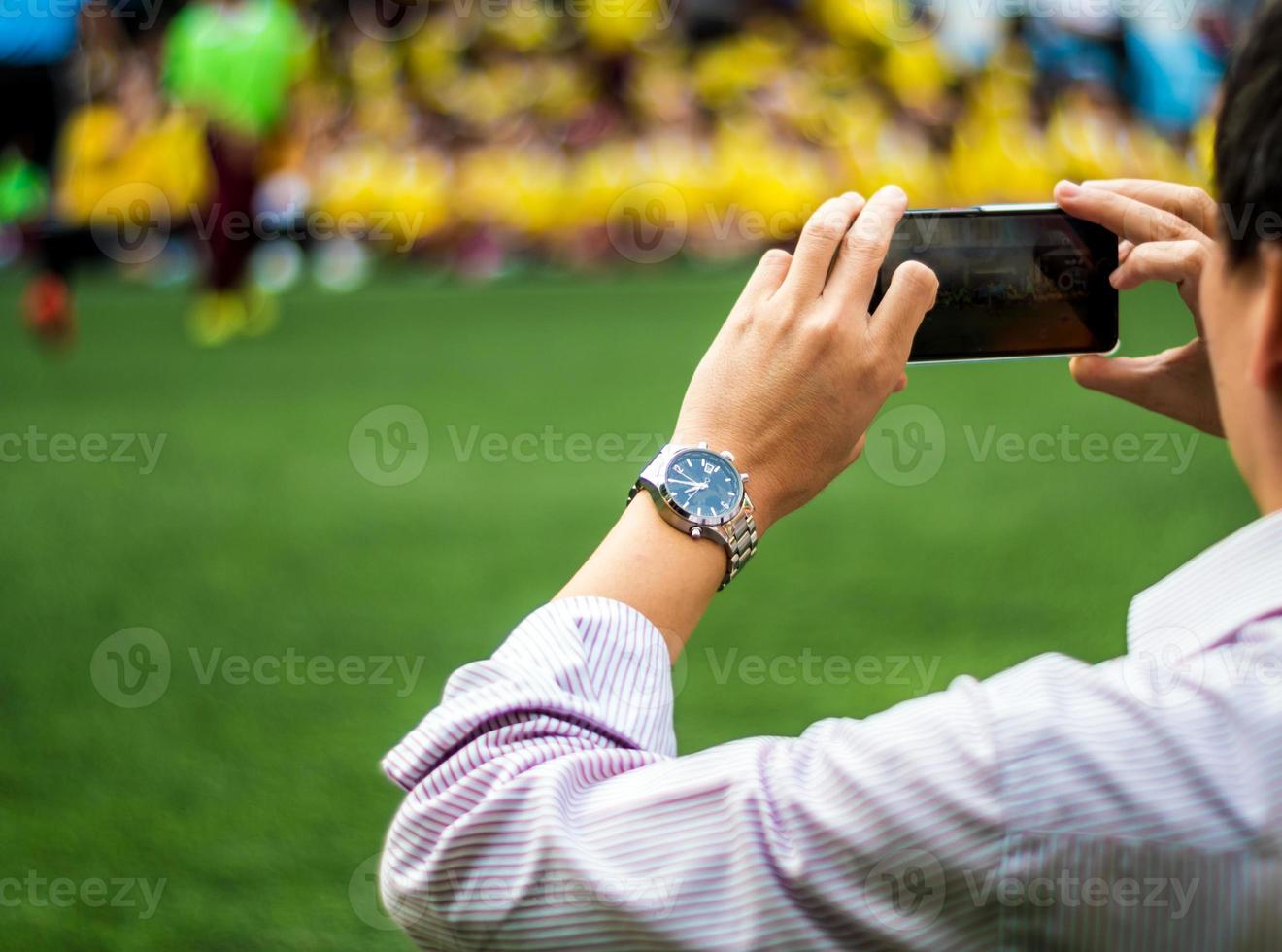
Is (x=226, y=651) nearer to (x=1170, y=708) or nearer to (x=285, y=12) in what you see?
(x=1170, y=708)

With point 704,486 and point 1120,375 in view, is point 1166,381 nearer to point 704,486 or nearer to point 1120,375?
point 1120,375

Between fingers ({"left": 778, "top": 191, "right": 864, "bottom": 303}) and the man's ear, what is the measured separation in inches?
9.5

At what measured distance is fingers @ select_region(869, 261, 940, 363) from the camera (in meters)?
0.80

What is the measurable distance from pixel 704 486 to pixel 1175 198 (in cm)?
45

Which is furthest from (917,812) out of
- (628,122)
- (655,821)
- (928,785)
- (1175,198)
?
(628,122)

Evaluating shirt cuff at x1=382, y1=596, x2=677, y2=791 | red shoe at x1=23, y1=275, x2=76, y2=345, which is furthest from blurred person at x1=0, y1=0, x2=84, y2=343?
shirt cuff at x1=382, y1=596, x2=677, y2=791

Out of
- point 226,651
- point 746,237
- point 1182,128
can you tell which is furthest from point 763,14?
point 226,651

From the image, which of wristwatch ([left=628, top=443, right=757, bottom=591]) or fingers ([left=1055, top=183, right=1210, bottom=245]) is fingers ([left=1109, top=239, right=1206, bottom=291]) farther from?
wristwatch ([left=628, top=443, right=757, bottom=591])

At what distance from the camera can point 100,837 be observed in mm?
1979

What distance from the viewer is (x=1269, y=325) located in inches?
23.2

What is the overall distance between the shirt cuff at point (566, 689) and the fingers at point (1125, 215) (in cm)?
46

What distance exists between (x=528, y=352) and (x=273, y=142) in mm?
3906

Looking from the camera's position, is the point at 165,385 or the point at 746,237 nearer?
the point at 165,385

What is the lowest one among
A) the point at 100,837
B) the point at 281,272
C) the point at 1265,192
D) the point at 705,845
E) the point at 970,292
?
the point at 281,272
